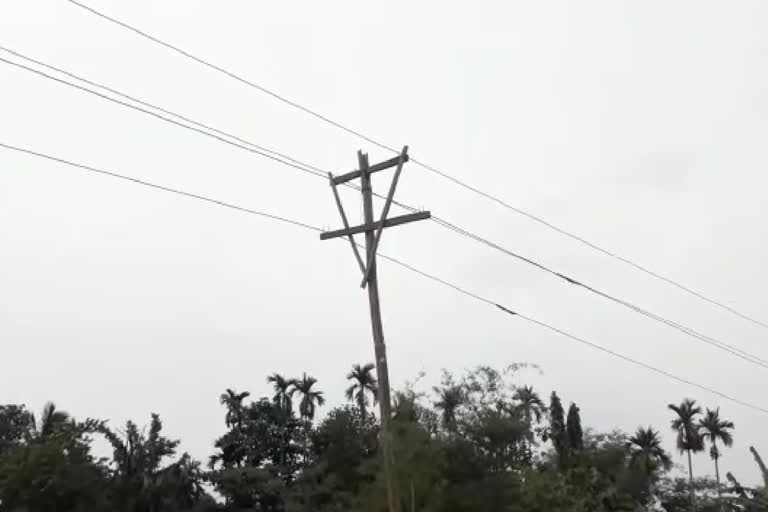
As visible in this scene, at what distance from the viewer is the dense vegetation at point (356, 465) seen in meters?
27.4

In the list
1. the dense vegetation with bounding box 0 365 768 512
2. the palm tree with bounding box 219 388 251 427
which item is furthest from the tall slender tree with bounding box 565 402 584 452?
the palm tree with bounding box 219 388 251 427

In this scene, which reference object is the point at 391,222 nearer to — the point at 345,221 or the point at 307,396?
the point at 345,221

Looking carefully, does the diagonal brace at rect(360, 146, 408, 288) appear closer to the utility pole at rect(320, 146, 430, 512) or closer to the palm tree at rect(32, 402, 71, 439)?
the utility pole at rect(320, 146, 430, 512)

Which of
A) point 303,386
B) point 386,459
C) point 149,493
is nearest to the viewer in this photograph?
point 386,459

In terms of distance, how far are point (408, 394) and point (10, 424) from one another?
4546cm

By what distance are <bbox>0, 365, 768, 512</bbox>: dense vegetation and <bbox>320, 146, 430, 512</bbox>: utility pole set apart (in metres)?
3.09

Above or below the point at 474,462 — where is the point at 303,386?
above

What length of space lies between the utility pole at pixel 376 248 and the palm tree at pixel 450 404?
13.0 m

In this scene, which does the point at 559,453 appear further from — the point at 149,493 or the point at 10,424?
the point at 10,424

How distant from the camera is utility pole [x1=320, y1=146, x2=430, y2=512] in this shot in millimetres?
16641

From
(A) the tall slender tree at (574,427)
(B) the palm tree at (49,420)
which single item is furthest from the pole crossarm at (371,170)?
(A) the tall slender tree at (574,427)

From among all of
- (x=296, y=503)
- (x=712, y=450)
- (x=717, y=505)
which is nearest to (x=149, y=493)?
(x=296, y=503)

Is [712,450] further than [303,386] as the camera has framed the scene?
Yes

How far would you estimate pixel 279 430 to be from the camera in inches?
2296
